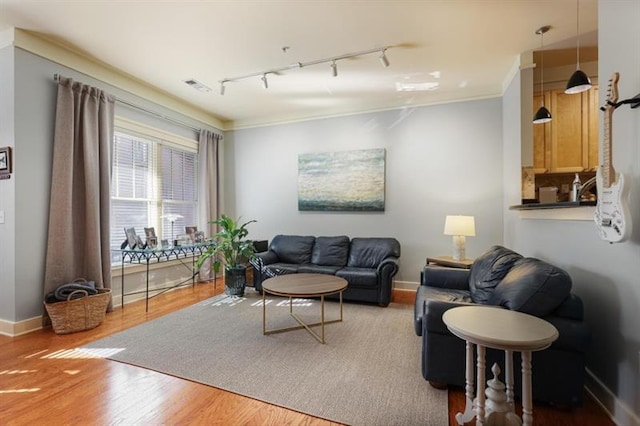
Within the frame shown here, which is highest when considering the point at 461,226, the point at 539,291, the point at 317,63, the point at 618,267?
the point at 317,63

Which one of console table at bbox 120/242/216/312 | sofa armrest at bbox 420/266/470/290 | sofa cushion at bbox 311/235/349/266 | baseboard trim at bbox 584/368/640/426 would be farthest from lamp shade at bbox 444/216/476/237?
console table at bbox 120/242/216/312

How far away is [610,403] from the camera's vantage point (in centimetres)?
175

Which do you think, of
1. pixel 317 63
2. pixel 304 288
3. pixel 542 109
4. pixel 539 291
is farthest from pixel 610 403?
pixel 317 63

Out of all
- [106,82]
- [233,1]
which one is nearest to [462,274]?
[233,1]

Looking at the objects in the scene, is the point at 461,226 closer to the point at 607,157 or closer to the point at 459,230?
the point at 459,230

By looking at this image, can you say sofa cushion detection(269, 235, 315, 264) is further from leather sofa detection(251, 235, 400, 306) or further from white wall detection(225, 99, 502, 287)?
white wall detection(225, 99, 502, 287)

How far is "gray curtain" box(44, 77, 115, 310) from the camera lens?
3170 millimetres

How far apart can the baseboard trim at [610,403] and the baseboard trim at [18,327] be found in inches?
182

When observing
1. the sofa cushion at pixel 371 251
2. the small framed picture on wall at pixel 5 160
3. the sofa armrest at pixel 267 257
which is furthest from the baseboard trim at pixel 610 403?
the small framed picture on wall at pixel 5 160

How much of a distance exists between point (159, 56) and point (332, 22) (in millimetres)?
1968

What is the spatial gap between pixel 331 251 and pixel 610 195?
3.36m

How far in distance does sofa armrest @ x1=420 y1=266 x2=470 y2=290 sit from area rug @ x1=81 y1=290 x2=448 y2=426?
1.65 feet

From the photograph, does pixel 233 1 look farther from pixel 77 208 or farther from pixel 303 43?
pixel 77 208

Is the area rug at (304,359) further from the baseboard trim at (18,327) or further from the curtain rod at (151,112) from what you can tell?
the curtain rod at (151,112)
